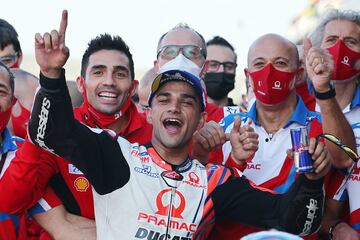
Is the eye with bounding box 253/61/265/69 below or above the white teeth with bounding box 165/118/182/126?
above

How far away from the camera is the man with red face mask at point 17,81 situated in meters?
4.83

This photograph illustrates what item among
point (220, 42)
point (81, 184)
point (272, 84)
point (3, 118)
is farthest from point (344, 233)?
point (220, 42)

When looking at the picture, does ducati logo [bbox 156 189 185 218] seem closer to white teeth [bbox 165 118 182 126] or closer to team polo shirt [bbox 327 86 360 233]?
white teeth [bbox 165 118 182 126]

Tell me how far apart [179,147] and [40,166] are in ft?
2.45

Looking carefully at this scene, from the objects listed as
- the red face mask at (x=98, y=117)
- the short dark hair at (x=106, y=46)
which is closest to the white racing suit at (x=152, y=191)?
the red face mask at (x=98, y=117)

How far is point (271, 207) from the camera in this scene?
3.55 meters

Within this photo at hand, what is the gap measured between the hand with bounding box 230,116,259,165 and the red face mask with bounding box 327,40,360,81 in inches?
34.3

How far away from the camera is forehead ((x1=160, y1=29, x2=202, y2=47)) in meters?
5.04

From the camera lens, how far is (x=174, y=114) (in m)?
3.65

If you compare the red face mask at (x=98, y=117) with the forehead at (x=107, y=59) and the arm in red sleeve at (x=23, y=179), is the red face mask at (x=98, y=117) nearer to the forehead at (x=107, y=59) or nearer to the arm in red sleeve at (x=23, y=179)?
the forehead at (x=107, y=59)

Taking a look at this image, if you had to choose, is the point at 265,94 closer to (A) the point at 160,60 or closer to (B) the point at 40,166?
(A) the point at 160,60

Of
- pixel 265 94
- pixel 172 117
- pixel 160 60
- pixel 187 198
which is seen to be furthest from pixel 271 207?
pixel 160 60

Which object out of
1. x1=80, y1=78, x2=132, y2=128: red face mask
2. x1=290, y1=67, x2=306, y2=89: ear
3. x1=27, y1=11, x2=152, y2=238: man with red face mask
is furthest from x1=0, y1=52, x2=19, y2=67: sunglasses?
x1=290, y1=67, x2=306, y2=89: ear

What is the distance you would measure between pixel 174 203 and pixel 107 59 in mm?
1333
